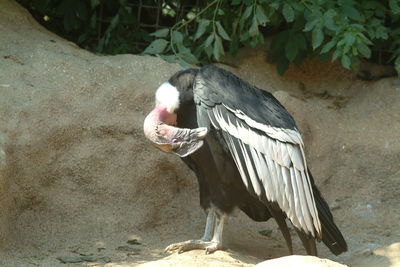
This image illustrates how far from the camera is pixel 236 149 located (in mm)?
4379

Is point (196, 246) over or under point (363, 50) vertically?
under

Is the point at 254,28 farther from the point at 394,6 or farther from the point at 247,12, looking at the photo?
the point at 394,6

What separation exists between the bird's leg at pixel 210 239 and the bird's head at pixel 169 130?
1.46ft

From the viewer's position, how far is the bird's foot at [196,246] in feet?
15.0

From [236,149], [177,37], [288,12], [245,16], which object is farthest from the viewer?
[177,37]

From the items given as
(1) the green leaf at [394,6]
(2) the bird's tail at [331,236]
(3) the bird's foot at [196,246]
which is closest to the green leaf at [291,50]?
(1) the green leaf at [394,6]

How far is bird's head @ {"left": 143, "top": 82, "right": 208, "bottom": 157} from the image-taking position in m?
4.48

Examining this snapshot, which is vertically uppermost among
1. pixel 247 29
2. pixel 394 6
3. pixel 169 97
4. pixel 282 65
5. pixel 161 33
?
pixel 394 6

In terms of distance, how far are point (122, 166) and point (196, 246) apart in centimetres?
85

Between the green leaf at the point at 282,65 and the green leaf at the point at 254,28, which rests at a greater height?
the green leaf at the point at 254,28

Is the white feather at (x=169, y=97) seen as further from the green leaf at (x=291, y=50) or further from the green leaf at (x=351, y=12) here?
the green leaf at (x=351, y=12)

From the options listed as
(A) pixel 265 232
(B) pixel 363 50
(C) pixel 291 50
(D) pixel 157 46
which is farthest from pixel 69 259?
(B) pixel 363 50

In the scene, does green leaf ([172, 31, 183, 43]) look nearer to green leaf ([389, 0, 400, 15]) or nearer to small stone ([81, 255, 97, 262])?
green leaf ([389, 0, 400, 15])

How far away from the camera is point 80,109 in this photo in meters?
5.20
